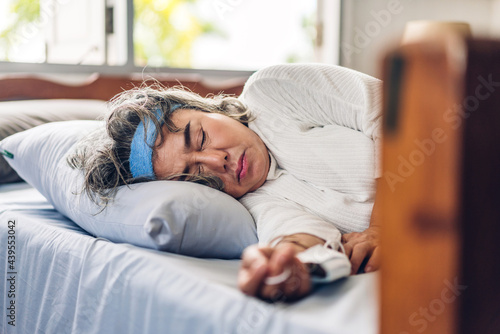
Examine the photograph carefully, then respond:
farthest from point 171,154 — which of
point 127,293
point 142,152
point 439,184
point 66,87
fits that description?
point 66,87

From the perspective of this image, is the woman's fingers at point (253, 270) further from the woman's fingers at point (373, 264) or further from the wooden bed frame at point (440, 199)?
the woman's fingers at point (373, 264)

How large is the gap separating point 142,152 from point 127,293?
34 cm

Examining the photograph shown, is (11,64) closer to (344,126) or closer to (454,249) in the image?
(344,126)

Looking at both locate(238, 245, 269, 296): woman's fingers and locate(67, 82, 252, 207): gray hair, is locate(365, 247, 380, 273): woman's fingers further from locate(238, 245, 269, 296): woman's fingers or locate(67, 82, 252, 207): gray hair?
locate(67, 82, 252, 207): gray hair

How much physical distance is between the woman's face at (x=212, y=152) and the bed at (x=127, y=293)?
21 cm

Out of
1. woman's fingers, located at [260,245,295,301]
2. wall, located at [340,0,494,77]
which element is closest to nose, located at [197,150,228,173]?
woman's fingers, located at [260,245,295,301]

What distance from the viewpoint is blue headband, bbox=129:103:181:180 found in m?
0.96

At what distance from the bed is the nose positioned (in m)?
0.21

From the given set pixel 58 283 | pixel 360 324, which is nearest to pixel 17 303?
pixel 58 283

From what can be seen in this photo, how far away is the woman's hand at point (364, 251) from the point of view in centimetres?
71

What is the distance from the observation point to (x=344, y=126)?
1047 mm

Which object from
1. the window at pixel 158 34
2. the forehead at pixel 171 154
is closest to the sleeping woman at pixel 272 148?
the forehead at pixel 171 154

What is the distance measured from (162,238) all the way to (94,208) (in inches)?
A: 8.5

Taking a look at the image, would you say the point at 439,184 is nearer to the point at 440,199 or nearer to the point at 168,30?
the point at 440,199
